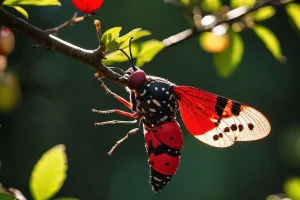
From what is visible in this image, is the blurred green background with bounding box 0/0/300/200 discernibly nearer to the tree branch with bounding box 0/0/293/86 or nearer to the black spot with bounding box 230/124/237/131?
the black spot with bounding box 230/124/237/131

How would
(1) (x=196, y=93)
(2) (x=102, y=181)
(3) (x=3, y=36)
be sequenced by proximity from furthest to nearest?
(2) (x=102, y=181)
(1) (x=196, y=93)
(3) (x=3, y=36)

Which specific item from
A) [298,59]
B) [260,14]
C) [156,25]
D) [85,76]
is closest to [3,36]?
[260,14]

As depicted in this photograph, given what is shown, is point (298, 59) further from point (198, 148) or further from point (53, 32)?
point (53, 32)

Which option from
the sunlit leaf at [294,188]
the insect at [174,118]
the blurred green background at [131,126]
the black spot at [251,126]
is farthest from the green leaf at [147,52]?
the blurred green background at [131,126]

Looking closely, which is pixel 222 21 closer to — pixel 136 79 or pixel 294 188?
pixel 136 79

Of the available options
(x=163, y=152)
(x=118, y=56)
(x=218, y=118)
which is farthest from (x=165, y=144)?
(x=118, y=56)

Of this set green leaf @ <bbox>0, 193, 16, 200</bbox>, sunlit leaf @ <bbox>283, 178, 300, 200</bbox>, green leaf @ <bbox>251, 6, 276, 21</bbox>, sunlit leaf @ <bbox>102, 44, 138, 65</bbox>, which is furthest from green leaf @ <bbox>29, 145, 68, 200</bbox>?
green leaf @ <bbox>251, 6, 276, 21</bbox>
